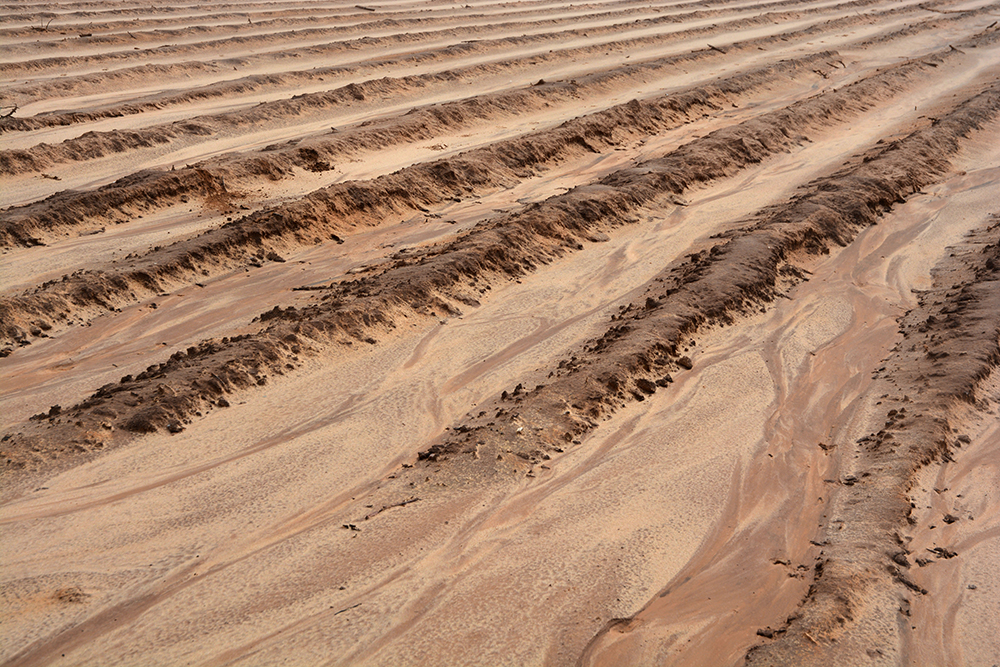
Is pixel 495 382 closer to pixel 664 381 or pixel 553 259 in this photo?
pixel 664 381

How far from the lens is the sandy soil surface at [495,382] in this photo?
510 centimetres

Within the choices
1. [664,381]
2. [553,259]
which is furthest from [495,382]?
[553,259]

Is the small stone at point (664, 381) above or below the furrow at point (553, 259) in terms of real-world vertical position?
below

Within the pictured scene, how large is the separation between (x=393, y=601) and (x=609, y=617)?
4.01ft

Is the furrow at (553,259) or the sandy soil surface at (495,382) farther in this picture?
the furrow at (553,259)

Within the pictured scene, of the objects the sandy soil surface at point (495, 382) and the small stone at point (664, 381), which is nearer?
the sandy soil surface at point (495, 382)

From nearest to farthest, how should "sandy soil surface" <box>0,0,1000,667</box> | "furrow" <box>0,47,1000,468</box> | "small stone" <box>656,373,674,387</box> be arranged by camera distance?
1. "sandy soil surface" <box>0,0,1000,667</box>
2. "furrow" <box>0,47,1000,468</box>
3. "small stone" <box>656,373,674,387</box>

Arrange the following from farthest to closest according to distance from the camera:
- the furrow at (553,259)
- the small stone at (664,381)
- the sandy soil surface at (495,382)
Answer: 1. the small stone at (664,381)
2. the furrow at (553,259)
3. the sandy soil surface at (495,382)

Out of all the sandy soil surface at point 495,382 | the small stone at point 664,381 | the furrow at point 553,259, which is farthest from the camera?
the small stone at point 664,381

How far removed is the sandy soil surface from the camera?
5.10m

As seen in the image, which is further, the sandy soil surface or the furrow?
the furrow

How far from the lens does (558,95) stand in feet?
53.2

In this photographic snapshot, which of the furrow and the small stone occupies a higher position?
the furrow

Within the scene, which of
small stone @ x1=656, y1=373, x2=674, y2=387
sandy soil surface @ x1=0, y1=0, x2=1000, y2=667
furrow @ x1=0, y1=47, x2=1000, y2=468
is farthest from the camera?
small stone @ x1=656, y1=373, x2=674, y2=387
